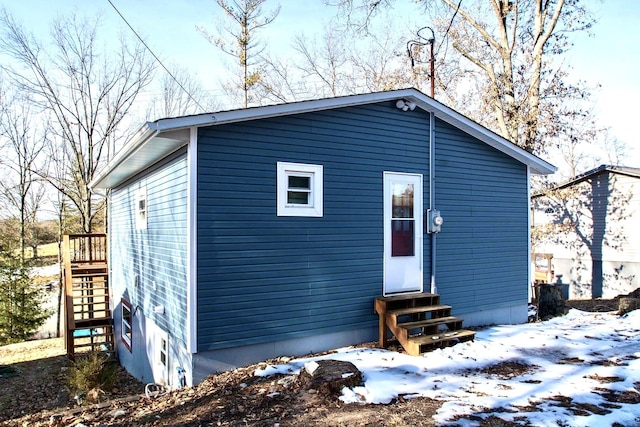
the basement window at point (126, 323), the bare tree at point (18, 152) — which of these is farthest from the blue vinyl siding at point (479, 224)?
the bare tree at point (18, 152)

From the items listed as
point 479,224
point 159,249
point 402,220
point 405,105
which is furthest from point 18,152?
point 479,224

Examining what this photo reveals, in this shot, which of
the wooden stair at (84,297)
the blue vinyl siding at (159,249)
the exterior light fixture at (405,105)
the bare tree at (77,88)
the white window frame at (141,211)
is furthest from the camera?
the bare tree at (77,88)

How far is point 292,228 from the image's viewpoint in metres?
5.92

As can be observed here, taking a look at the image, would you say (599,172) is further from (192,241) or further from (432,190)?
(192,241)

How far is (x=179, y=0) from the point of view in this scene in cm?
1023

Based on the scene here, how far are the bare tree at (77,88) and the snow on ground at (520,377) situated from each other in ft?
54.8

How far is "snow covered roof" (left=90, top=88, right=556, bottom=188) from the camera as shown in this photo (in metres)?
5.12

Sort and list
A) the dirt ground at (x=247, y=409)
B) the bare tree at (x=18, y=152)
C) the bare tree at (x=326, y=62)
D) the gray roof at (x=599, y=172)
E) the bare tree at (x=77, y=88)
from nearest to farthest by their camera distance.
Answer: the dirt ground at (x=247, y=409) < the gray roof at (x=599, y=172) < the bare tree at (x=77, y=88) < the bare tree at (x=18, y=152) < the bare tree at (x=326, y=62)

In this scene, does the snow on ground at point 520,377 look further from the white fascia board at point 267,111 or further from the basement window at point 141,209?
the basement window at point 141,209

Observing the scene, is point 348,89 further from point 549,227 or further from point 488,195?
point 488,195

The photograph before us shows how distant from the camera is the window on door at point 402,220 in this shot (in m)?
6.88

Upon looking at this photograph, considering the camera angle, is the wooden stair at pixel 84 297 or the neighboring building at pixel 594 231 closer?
the wooden stair at pixel 84 297

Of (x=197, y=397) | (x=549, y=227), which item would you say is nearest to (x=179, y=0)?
(x=197, y=397)

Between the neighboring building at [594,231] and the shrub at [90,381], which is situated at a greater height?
the neighboring building at [594,231]
